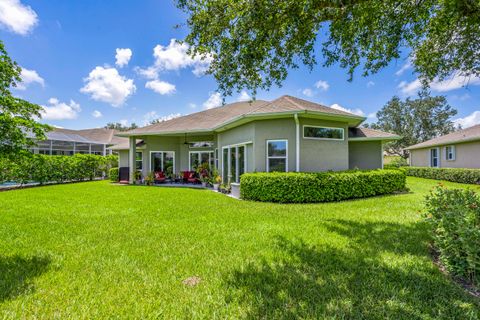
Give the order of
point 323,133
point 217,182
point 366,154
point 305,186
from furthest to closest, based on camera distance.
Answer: point 366,154, point 217,182, point 323,133, point 305,186

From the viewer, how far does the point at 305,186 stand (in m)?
9.62

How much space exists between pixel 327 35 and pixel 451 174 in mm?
19199

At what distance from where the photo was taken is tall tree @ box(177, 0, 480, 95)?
5125 millimetres

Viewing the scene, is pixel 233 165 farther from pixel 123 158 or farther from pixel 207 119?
pixel 123 158

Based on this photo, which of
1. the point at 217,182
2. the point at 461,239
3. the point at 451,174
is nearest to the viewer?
the point at 461,239

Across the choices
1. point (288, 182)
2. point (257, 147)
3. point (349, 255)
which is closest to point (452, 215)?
point (349, 255)

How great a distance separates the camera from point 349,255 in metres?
4.44

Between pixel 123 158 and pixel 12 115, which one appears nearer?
pixel 12 115

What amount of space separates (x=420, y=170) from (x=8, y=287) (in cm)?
2892

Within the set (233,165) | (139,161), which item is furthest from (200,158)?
(139,161)

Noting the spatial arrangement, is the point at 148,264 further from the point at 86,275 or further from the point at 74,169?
the point at 74,169

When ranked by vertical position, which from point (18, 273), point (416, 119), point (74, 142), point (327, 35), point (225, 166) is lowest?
point (18, 273)

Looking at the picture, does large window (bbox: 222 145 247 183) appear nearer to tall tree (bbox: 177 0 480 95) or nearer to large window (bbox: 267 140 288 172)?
large window (bbox: 267 140 288 172)

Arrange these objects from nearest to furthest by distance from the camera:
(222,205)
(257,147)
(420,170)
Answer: (222,205)
(257,147)
(420,170)
